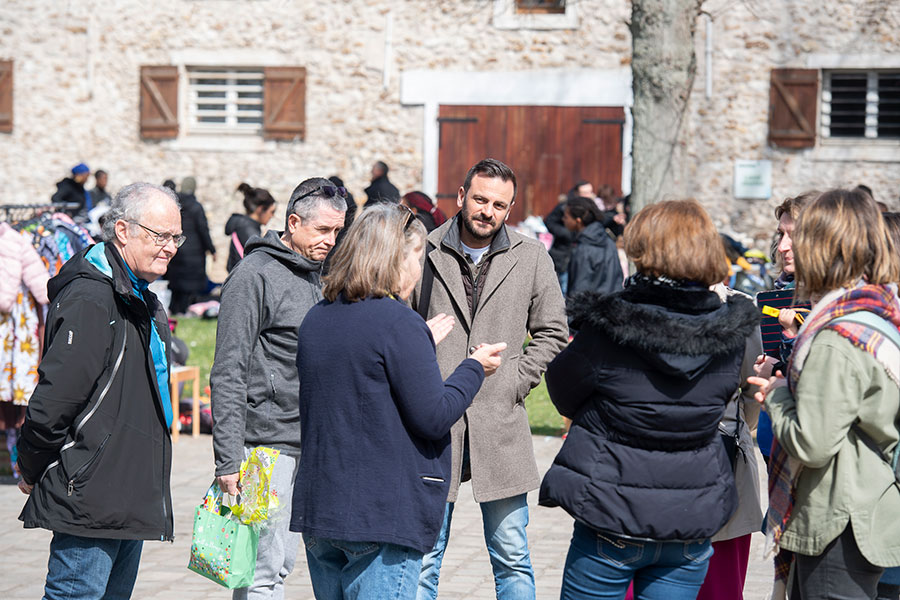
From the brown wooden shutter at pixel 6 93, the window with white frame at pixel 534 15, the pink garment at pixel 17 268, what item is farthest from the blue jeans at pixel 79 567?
the brown wooden shutter at pixel 6 93

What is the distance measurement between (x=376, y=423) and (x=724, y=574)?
1.58 metres

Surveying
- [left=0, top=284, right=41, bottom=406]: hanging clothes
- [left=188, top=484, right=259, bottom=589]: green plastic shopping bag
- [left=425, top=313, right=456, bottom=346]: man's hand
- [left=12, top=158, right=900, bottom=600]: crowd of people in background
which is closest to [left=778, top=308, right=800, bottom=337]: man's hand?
[left=12, top=158, right=900, bottom=600]: crowd of people in background

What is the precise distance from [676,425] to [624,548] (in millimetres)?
383

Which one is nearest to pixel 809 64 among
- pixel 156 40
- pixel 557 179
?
pixel 557 179

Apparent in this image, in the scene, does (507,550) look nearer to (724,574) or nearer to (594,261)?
(724,574)

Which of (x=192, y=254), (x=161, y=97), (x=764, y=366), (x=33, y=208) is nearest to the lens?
(x=764, y=366)

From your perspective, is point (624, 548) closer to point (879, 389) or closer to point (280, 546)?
point (879, 389)

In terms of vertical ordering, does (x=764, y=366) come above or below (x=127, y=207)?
below

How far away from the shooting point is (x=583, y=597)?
10.9 ft

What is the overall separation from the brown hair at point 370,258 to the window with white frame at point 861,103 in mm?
14236

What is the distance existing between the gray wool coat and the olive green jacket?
1130mm

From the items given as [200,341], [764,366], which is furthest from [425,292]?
[200,341]

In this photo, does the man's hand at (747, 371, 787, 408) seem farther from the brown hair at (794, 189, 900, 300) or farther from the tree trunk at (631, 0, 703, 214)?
the tree trunk at (631, 0, 703, 214)

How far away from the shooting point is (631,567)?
10.8 feet
